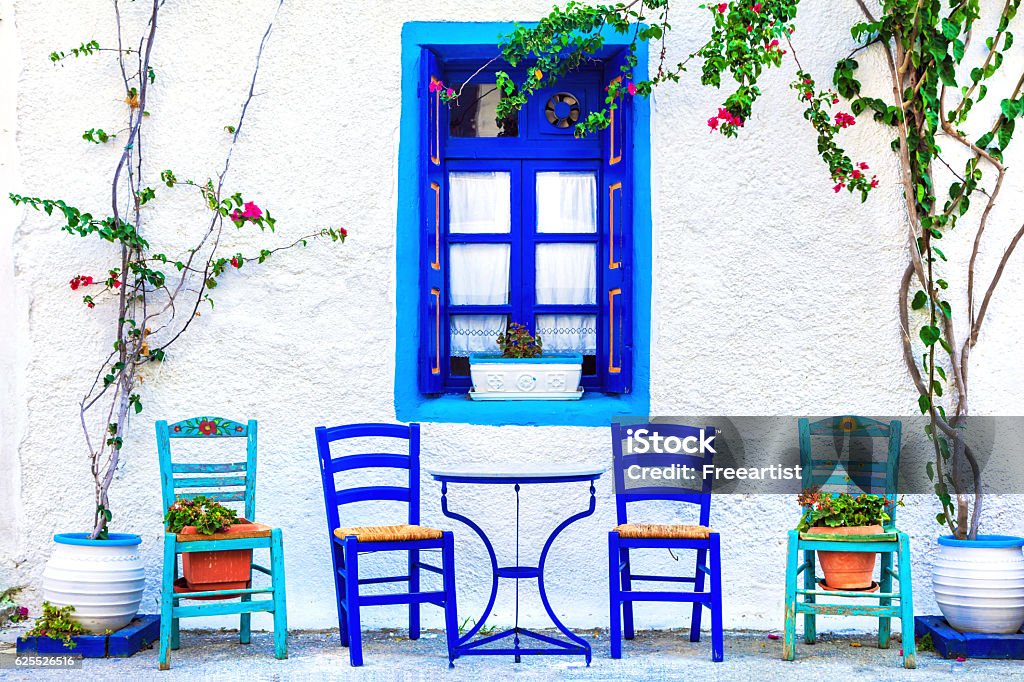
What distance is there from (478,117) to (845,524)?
97.0 inches

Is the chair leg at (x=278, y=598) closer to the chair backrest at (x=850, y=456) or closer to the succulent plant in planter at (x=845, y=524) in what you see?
the succulent plant in planter at (x=845, y=524)

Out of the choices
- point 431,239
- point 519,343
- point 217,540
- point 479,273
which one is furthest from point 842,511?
point 217,540

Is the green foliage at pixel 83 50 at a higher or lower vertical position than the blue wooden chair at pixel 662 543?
higher

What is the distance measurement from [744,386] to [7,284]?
3217mm

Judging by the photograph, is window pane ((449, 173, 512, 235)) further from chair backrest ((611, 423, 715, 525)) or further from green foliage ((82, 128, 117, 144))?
green foliage ((82, 128, 117, 144))

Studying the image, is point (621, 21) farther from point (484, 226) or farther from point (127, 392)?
point (127, 392)

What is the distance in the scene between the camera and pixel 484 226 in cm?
529

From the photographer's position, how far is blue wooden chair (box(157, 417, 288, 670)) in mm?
4207

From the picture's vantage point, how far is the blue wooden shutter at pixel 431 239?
5.02 metres

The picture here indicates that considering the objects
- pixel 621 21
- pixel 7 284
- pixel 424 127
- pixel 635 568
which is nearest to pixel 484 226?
pixel 424 127

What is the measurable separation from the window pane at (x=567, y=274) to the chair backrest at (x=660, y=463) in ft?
2.41

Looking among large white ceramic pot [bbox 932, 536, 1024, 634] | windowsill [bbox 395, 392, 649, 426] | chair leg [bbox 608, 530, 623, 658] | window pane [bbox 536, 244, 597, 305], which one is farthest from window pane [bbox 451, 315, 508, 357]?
large white ceramic pot [bbox 932, 536, 1024, 634]

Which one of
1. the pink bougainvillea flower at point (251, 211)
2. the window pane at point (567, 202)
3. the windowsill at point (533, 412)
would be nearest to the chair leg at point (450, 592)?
the windowsill at point (533, 412)

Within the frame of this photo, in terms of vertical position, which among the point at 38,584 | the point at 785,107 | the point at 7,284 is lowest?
the point at 38,584
